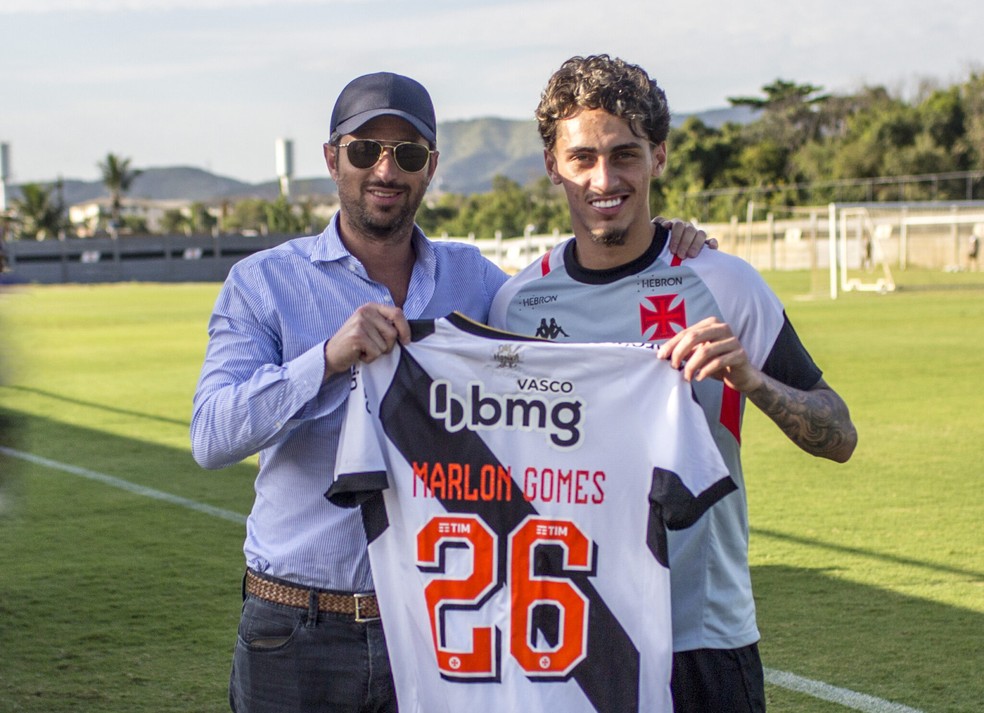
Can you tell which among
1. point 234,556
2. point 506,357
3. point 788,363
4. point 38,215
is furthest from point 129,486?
point 38,215

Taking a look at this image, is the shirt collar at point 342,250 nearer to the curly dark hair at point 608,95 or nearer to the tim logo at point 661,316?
the curly dark hair at point 608,95

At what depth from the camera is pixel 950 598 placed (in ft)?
20.5

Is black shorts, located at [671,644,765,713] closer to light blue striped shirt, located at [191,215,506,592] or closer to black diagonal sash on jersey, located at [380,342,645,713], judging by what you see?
black diagonal sash on jersey, located at [380,342,645,713]

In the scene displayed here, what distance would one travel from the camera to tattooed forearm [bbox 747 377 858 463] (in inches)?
119

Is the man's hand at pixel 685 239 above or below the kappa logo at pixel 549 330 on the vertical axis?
above

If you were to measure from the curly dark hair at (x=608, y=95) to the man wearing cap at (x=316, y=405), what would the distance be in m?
0.30

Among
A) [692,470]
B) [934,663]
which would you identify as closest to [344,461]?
[692,470]

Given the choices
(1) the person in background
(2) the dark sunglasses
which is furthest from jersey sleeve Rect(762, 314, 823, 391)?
(2) the dark sunglasses

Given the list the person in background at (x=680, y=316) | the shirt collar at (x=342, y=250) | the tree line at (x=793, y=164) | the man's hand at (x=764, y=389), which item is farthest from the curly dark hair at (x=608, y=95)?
the tree line at (x=793, y=164)

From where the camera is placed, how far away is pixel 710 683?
3053 millimetres

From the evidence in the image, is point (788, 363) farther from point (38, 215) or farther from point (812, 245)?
point (38, 215)

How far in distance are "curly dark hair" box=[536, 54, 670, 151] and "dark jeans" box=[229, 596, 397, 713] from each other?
1382 mm

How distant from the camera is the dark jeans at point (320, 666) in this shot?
3127 millimetres

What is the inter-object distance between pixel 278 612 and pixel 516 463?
2.32 feet
